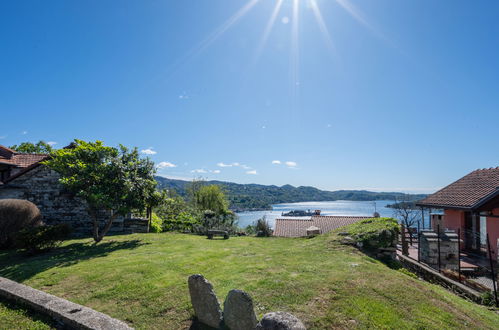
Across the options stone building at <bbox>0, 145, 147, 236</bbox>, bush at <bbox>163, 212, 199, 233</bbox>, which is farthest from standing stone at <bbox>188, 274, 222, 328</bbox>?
bush at <bbox>163, 212, 199, 233</bbox>

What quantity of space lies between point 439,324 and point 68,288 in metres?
7.32

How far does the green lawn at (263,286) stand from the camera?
4359 mm

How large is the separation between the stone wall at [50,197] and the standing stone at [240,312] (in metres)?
12.5

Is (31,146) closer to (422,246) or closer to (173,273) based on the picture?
(173,273)

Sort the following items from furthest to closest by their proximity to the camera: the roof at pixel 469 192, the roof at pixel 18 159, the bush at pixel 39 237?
the roof at pixel 18 159, the roof at pixel 469 192, the bush at pixel 39 237

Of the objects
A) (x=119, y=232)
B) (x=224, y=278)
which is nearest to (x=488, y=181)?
(x=224, y=278)

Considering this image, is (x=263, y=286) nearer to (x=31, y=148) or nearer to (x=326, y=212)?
(x=31, y=148)

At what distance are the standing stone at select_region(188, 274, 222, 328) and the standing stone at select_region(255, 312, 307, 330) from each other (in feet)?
3.55

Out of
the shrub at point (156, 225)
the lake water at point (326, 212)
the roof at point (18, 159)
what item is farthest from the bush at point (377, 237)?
the roof at point (18, 159)

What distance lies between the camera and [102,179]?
35.8 ft

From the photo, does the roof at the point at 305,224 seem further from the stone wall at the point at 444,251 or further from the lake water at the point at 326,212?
the stone wall at the point at 444,251

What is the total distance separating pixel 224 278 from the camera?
6031 millimetres

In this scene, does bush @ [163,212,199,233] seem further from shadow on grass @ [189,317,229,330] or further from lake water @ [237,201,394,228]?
shadow on grass @ [189,317,229,330]

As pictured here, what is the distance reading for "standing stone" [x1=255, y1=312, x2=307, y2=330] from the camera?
123 inches
